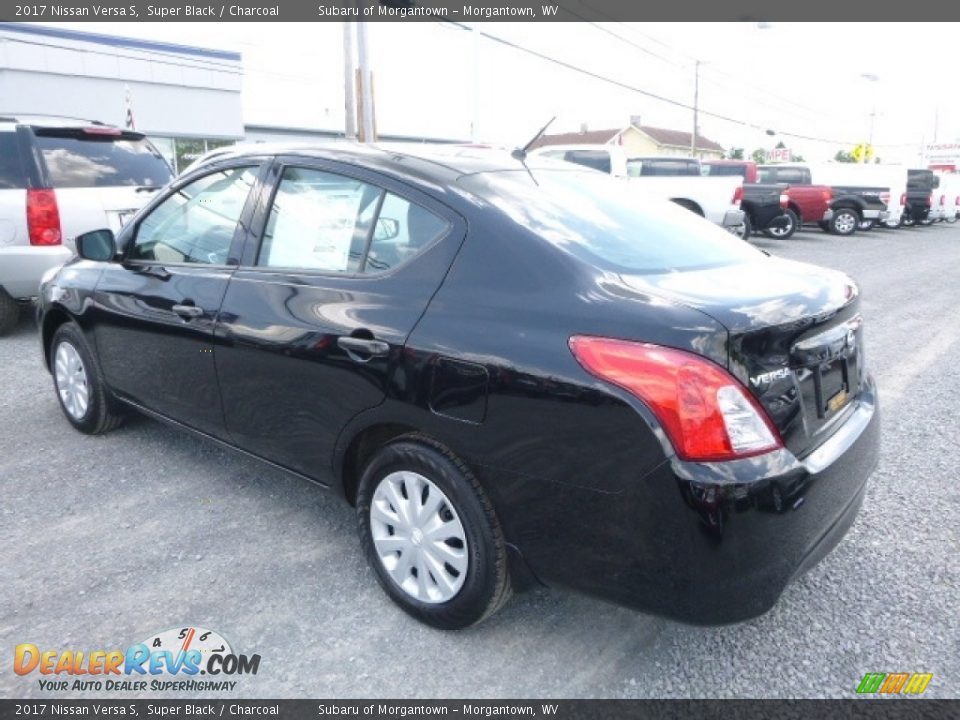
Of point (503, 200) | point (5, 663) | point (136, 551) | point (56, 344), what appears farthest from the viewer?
point (56, 344)

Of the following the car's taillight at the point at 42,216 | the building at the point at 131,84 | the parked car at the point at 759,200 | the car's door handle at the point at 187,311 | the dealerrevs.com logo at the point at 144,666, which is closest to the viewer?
the dealerrevs.com logo at the point at 144,666

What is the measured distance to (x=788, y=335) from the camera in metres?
2.20

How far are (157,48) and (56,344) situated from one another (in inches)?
931

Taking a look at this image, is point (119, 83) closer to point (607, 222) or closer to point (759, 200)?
point (759, 200)

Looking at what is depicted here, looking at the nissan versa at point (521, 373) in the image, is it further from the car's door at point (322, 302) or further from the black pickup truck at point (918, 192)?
the black pickup truck at point (918, 192)

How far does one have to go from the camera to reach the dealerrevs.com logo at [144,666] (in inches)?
93.4

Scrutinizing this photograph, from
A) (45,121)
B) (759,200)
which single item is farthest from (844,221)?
(45,121)

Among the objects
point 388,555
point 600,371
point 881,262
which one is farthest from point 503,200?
point 881,262

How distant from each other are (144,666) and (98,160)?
5537mm

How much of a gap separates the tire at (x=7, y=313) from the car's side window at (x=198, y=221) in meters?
3.67

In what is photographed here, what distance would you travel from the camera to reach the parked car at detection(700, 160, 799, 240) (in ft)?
60.4

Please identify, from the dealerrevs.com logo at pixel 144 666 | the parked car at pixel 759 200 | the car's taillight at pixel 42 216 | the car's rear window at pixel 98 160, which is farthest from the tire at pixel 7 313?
the parked car at pixel 759 200

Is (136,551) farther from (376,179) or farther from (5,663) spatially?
(376,179)

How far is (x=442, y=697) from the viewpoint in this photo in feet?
7.57
